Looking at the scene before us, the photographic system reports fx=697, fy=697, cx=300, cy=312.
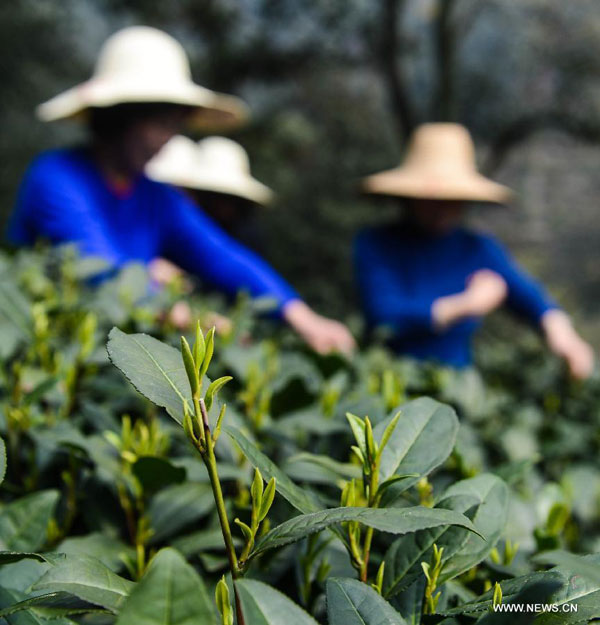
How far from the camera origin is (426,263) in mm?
3096

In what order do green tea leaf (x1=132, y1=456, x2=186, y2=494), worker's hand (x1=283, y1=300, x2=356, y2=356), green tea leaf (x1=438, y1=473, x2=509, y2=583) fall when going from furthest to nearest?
worker's hand (x1=283, y1=300, x2=356, y2=356), green tea leaf (x1=132, y1=456, x2=186, y2=494), green tea leaf (x1=438, y1=473, x2=509, y2=583)

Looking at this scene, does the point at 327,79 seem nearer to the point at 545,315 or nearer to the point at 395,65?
the point at 395,65

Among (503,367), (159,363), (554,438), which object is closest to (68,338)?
(159,363)

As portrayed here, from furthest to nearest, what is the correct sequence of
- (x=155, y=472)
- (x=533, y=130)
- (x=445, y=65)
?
(x=533, y=130)
(x=445, y=65)
(x=155, y=472)

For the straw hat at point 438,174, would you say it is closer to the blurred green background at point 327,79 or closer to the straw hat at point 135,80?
the straw hat at point 135,80

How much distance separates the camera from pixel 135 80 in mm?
2447

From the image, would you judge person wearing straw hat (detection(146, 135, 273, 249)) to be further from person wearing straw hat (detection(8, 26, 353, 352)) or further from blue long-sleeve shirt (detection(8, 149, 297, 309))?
blue long-sleeve shirt (detection(8, 149, 297, 309))

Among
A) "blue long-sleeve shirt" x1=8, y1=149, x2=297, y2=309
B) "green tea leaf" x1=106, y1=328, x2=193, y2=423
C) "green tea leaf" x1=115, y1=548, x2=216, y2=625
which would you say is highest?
"green tea leaf" x1=106, y1=328, x2=193, y2=423

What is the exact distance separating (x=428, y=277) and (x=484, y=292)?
295 millimetres

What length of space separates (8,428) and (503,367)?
2.03 metres

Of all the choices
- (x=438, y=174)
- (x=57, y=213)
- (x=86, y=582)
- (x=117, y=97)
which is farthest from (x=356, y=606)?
(x=438, y=174)

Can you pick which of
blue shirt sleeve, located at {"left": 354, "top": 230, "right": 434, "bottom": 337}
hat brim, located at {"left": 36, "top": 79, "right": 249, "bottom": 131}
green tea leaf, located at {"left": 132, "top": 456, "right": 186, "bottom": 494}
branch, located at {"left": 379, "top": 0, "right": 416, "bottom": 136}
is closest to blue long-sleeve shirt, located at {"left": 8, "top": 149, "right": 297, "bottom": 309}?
hat brim, located at {"left": 36, "top": 79, "right": 249, "bottom": 131}

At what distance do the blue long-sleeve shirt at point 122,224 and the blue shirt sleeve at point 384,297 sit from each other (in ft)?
2.53

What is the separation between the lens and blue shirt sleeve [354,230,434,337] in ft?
9.13
